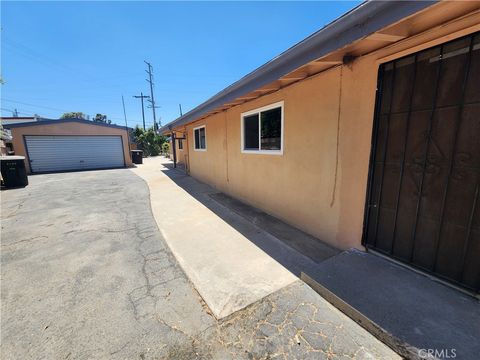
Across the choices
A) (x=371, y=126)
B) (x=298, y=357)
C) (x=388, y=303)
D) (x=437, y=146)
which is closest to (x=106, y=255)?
(x=298, y=357)

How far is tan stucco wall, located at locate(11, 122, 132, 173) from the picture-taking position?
12891mm

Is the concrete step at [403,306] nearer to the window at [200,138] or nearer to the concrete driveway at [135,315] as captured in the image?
the concrete driveway at [135,315]

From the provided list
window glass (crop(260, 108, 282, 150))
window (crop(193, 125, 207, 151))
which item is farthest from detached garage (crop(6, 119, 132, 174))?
window glass (crop(260, 108, 282, 150))

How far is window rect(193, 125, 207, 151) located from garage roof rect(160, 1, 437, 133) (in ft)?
17.1

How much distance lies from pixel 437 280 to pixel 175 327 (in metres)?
2.70

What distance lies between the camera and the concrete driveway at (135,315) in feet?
5.49

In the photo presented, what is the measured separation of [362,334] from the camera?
5.68ft

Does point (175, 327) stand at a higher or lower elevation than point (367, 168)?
lower

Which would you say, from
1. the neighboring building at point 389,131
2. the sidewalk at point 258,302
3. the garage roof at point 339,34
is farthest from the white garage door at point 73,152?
the garage roof at point 339,34

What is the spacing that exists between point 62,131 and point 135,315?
1700cm

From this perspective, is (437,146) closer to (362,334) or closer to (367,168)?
(367,168)

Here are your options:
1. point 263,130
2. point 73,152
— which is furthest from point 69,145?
point 263,130

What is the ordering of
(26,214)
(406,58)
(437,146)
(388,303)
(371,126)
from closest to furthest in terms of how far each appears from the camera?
(388,303), (437,146), (406,58), (371,126), (26,214)

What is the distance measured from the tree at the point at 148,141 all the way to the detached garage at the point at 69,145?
14.4 metres
